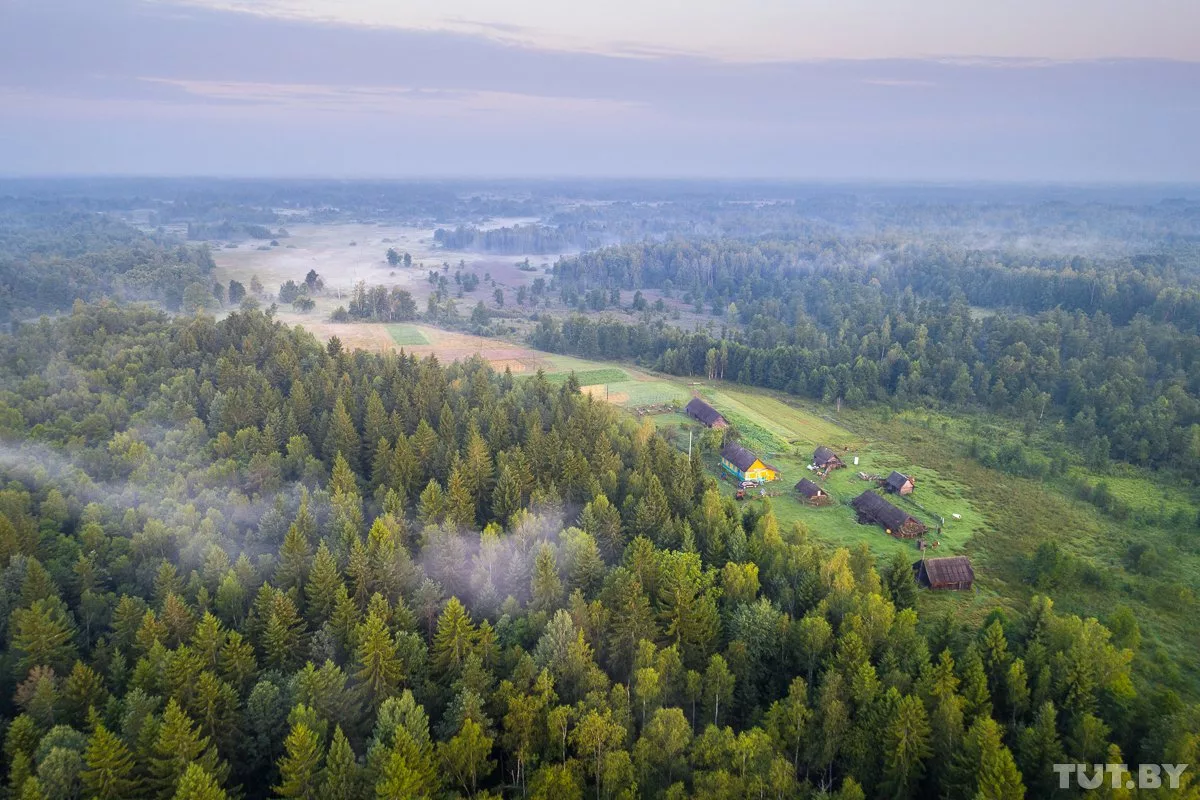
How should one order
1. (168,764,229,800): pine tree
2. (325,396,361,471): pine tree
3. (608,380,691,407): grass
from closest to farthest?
(168,764,229,800): pine tree → (325,396,361,471): pine tree → (608,380,691,407): grass

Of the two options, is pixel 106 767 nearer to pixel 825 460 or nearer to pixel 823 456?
pixel 825 460

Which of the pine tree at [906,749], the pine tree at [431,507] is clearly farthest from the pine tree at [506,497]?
the pine tree at [906,749]

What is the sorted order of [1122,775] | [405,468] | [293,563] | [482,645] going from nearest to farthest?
[1122,775]
[482,645]
[293,563]
[405,468]

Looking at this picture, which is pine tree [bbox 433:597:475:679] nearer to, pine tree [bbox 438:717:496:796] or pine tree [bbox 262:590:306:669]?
pine tree [bbox 438:717:496:796]

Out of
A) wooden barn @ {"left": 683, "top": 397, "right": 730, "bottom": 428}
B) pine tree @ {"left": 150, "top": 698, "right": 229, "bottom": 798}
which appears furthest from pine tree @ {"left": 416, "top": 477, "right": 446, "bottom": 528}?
wooden barn @ {"left": 683, "top": 397, "right": 730, "bottom": 428}

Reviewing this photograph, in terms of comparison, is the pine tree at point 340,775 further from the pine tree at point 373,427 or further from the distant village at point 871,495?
the distant village at point 871,495

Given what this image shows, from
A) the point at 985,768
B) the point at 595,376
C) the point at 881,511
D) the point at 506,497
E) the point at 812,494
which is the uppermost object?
the point at 506,497

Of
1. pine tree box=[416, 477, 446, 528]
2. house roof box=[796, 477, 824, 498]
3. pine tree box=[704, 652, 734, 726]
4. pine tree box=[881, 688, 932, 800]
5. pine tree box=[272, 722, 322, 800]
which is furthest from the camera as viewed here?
house roof box=[796, 477, 824, 498]

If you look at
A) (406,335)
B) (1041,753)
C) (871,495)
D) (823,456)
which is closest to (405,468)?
(871,495)
